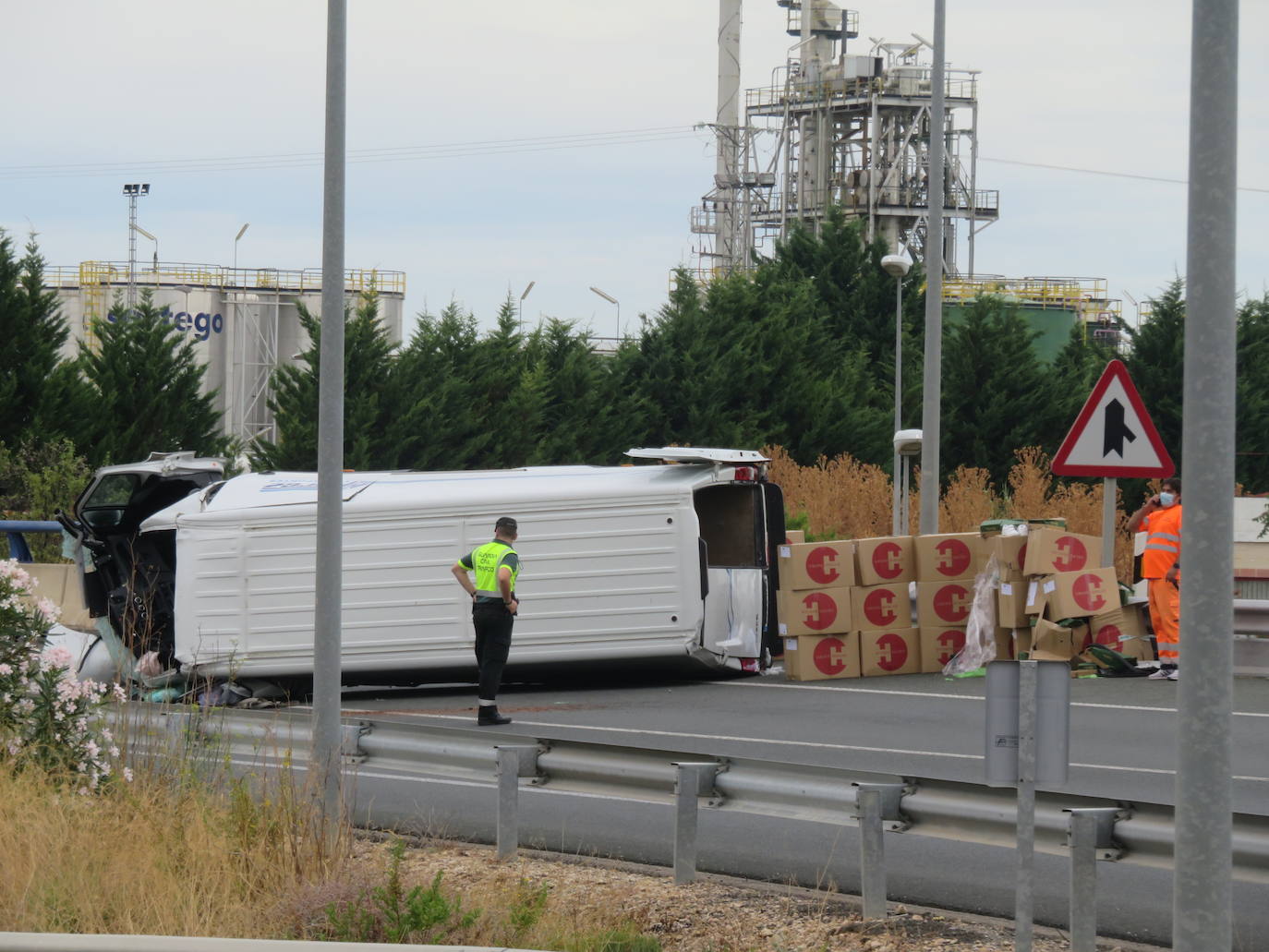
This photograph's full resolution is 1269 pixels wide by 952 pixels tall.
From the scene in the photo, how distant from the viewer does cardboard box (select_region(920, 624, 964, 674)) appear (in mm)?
17328

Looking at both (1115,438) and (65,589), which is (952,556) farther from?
(65,589)

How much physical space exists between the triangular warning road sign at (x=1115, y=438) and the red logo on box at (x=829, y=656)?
8.43m

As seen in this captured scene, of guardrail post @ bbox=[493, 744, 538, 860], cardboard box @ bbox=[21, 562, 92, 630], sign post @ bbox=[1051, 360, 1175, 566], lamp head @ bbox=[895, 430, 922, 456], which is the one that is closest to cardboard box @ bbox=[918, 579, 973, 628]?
lamp head @ bbox=[895, 430, 922, 456]

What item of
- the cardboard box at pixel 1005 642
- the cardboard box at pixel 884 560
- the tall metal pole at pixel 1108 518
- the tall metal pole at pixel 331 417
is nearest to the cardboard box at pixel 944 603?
the cardboard box at pixel 884 560

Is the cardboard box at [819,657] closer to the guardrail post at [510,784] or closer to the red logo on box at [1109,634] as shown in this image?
the red logo on box at [1109,634]

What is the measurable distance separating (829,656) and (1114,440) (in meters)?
8.66

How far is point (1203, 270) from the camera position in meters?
5.06

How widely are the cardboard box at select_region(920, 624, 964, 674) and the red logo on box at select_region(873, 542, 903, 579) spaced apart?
0.71m

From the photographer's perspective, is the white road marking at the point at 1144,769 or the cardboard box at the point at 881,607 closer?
the white road marking at the point at 1144,769

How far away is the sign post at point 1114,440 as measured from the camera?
856 cm

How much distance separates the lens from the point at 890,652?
17312 millimetres

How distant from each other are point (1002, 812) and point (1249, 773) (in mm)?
5021

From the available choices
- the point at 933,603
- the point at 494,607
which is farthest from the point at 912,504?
the point at 494,607

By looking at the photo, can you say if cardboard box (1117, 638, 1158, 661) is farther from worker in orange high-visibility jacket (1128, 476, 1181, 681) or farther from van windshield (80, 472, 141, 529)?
van windshield (80, 472, 141, 529)
